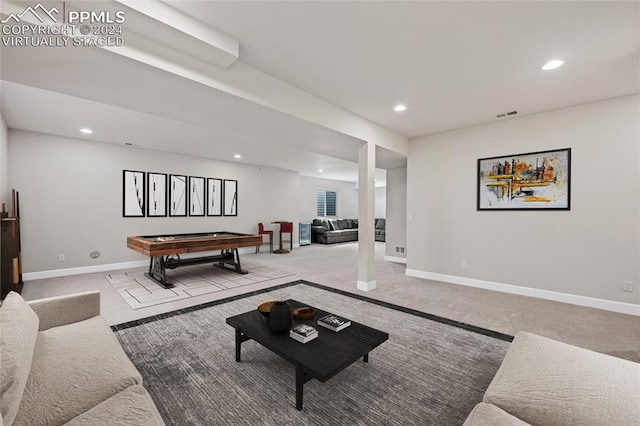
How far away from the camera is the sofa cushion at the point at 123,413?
98 cm

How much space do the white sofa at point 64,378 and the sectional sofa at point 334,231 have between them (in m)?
8.21

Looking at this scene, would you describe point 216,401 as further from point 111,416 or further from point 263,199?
point 263,199

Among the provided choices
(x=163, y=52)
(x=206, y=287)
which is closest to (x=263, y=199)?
(x=206, y=287)

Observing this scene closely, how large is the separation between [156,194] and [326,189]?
21.4 ft

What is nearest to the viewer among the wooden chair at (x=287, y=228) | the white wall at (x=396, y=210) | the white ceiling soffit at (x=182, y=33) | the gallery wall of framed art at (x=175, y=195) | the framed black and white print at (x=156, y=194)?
the white ceiling soffit at (x=182, y=33)

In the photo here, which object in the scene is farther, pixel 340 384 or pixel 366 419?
pixel 340 384


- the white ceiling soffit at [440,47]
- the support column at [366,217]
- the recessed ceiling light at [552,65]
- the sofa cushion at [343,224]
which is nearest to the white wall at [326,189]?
the sofa cushion at [343,224]

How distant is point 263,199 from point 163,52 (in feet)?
20.3

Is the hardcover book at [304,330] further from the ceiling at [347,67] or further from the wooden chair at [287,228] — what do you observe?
the wooden chair at [287,228]

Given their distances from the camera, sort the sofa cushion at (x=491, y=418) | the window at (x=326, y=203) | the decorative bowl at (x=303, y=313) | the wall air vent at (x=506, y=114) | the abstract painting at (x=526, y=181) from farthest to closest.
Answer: the window at (x=326, y=203), the wall air vent at (x=506, y=114), the abstract painting at (x=526, y=181), the decorative bowl at (x=303, y=313), the sofa cushion at (x=491, y=418)

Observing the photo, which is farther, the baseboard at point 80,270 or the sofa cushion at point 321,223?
the sofa cushion at point 321,223

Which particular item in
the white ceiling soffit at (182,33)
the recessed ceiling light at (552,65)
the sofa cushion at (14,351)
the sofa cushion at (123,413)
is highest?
the recessed ceiling light at (552,65)

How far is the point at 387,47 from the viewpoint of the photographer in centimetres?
231

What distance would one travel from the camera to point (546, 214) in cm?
377
